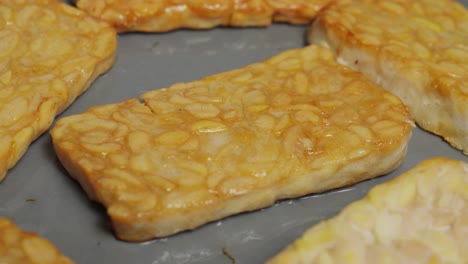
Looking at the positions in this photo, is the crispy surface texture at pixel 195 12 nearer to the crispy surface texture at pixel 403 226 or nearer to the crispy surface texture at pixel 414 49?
the crispy surface texture at pixel 414 49

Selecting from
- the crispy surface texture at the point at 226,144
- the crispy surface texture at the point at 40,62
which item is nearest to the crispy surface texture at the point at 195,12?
the crispy surface texture at the point at 40,62

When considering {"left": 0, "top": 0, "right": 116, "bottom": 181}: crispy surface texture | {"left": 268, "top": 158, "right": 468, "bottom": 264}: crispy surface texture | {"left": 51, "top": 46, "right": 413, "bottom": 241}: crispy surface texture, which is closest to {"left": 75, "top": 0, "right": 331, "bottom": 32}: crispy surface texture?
{"left": 0, "top": 0, "right": 116, "bottom": 181}: crispy surface texture

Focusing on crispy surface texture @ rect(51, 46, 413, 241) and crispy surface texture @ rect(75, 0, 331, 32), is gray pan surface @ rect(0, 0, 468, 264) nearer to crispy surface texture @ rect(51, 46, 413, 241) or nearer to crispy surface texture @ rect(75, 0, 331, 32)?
crispy surface texture @ rect(51, 46, 413, 241)

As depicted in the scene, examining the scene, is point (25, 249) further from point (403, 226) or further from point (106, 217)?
point (403, 226)

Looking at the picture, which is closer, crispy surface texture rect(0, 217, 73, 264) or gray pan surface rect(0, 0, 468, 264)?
crispy surface texture rect(0, 217, 73, 264)

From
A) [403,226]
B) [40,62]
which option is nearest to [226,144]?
[403,226]

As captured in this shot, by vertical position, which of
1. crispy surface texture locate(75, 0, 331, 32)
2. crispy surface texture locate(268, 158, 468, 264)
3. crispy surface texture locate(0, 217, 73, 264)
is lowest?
crispy surface texture locate(0, 217, 73, 264)

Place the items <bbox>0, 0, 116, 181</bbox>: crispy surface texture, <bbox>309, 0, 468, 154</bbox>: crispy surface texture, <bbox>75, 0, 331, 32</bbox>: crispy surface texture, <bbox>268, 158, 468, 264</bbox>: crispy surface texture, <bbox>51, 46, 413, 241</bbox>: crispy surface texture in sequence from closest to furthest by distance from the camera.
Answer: <bbox>268, 158, 468, 264</bbox>: crispy surface texture
<bbox>51, 46, 413, 241</bbox>: crispy surface texture
<bbox>0, 0, 116, 181</bbox>: crispy surface texture
<bbox>309, 0, 468, 154</bbox>: crispy surface texture
<bbox>75, 0, 331, 32</bbox>: crispy surface texture
